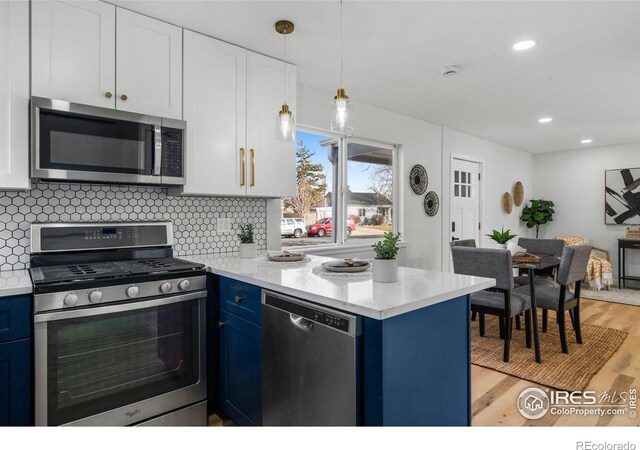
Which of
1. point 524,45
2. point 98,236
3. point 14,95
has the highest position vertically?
point 524,45

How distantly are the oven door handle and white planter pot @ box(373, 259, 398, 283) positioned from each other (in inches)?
37.4

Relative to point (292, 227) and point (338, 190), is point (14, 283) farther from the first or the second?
point (338, 190)

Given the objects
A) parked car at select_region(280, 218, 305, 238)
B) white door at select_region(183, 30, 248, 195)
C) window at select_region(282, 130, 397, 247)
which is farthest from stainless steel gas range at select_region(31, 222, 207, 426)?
window at select_region(282, 130, 397, 247)

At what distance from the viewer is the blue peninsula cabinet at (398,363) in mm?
1283

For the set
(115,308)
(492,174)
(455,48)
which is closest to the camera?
(115,308)

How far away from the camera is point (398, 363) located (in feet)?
4.31

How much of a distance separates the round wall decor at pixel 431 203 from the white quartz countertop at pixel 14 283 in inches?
154

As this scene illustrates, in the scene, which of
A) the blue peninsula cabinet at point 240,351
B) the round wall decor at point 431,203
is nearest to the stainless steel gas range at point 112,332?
the blue peninsula cabinet at point 240,351

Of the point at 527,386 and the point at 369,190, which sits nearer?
the point at 527,386

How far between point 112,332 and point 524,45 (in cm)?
297

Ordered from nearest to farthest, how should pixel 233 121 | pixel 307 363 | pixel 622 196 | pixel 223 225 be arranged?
pixel 307 363 → pixel 233 121 → pixel 223 225 → pixel 622 196

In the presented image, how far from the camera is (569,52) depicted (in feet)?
8.82

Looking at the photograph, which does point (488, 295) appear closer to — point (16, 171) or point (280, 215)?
point (280, 215)
